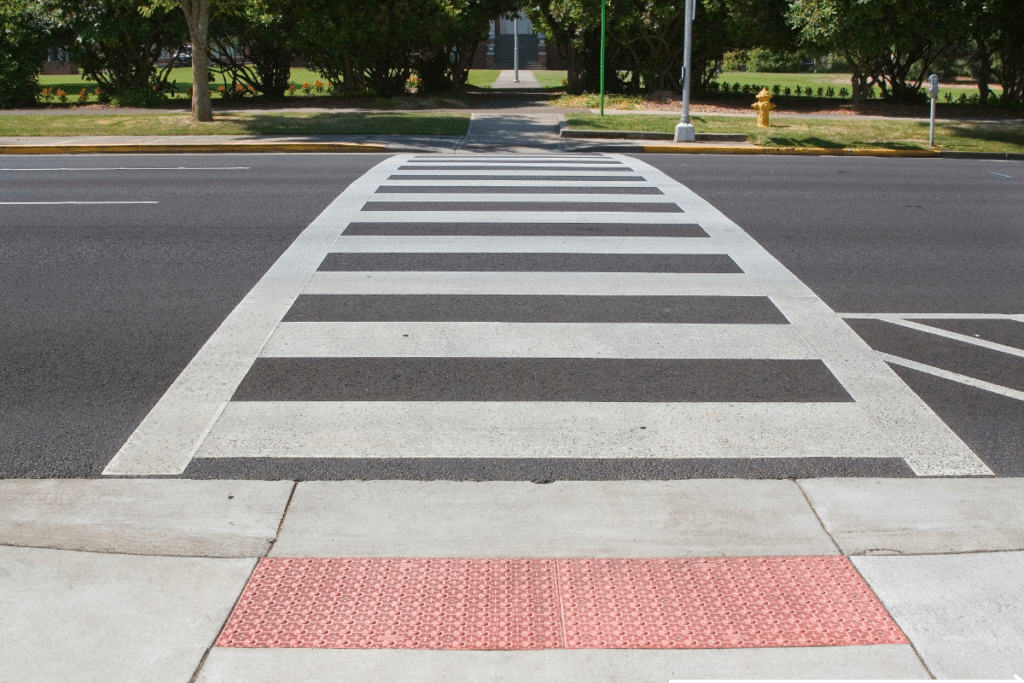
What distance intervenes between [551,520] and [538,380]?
1.73 metres

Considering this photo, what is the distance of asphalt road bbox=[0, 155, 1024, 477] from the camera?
5.52 meters

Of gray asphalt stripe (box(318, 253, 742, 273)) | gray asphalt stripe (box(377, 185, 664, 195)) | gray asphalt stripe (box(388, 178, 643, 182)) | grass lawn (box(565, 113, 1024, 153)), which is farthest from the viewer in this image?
grass lawn (box(565, 113, 1024, 153))

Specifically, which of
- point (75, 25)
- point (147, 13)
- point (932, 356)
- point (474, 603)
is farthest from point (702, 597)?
point (75, 25)

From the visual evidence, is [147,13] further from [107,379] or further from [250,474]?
[250,474]

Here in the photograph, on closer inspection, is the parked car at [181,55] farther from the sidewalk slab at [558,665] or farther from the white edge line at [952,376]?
the sidewalk slab at [558,665]

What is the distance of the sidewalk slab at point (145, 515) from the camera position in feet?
13.2

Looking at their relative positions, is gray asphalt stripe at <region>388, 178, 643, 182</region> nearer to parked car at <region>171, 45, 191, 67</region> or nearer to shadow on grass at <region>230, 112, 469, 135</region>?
shadow on grass at <region>230, 112, 469, 135</region>

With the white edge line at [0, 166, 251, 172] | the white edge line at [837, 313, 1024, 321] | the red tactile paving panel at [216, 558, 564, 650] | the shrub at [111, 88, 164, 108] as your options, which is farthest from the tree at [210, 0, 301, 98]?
the red tactile paving panel at [216, 558, 564, 650]

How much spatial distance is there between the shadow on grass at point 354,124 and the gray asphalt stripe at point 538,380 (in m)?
14.0

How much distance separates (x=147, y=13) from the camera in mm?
20734

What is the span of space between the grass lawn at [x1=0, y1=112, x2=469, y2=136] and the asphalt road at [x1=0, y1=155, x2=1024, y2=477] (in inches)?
155

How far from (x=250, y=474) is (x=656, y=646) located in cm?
220

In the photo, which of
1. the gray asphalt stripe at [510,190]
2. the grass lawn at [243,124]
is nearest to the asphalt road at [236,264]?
the gray asphalt stripe at [510,190]

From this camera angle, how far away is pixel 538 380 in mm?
5871
